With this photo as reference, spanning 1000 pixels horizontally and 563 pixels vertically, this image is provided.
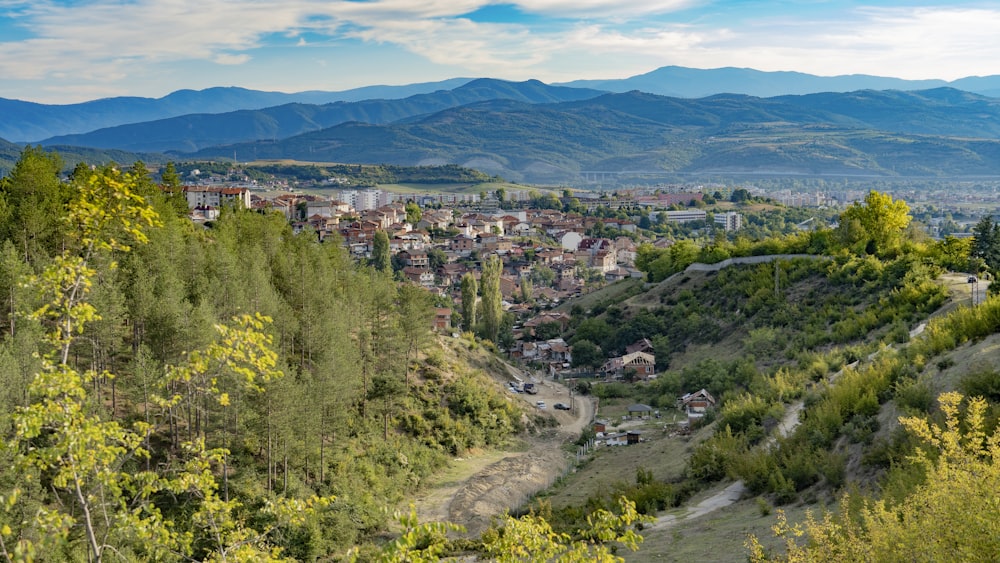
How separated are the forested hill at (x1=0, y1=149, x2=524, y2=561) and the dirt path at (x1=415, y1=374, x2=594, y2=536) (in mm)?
1006

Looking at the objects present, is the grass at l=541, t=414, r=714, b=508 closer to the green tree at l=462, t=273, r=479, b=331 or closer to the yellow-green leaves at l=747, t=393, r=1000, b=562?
the yellow-green leaves at l=747, t=393, r=1000, b=562

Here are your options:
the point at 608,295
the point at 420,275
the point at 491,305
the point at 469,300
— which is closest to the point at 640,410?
the point at 491,305

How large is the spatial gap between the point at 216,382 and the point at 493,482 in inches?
765

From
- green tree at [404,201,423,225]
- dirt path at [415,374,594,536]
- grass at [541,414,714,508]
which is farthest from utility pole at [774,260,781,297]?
green tree at [404,201,423,225]

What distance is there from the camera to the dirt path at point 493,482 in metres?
22.8

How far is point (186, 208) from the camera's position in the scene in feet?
122

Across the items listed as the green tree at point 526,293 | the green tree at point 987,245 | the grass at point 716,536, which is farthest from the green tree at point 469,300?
the grass at point 716,536

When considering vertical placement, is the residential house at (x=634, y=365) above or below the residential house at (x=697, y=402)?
below

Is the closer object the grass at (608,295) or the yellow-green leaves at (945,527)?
the yellow-green leaves at (945,527)

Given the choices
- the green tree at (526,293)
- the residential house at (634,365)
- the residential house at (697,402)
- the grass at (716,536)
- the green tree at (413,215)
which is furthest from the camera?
the green tree at (413,215)

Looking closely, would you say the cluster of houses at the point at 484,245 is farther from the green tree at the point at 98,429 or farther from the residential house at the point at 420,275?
the green tree at the point at 98,429

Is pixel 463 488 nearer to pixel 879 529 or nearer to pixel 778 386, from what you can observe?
pixel 778 386

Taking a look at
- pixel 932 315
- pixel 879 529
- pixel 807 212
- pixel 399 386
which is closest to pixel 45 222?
pixel 399 386

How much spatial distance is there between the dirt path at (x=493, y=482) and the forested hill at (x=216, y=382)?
1.01 metres
